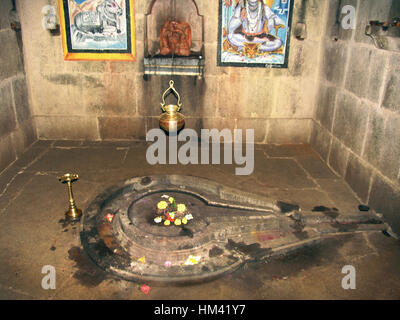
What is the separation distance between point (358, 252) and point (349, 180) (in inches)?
75.2

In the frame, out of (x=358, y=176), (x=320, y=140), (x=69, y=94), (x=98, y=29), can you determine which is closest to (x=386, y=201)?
(x=358, y=176)

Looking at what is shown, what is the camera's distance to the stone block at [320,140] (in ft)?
→ 22.5

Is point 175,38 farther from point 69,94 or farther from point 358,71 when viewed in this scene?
point 358,71

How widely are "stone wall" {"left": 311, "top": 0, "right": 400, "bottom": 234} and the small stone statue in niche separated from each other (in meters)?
2.78

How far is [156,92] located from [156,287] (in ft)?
15.1

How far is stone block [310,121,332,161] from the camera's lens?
6855 millimetres

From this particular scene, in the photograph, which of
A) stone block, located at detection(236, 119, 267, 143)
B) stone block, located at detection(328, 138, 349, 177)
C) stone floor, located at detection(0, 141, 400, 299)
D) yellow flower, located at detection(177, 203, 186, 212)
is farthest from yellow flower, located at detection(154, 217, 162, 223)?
stone block, located at detection(236, 119, 267, 143)

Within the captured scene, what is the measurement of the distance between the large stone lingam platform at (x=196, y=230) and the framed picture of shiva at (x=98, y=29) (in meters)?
3.01

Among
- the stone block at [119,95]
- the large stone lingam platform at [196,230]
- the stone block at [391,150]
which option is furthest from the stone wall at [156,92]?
the stone block at [391,150]

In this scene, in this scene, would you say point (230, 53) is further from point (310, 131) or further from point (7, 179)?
point (7, 179)

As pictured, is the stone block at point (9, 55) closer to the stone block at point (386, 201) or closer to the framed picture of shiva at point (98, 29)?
the framed picture of shiva at point (98, 29)

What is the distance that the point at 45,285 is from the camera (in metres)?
3.71

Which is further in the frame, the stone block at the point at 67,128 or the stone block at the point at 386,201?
the stone block at the point at 67,128

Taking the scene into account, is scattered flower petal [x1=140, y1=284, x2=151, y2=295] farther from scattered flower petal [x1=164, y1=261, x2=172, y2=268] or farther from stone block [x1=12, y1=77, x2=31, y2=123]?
stone block [x1=12, y1=77, x2=31, y2=123]
